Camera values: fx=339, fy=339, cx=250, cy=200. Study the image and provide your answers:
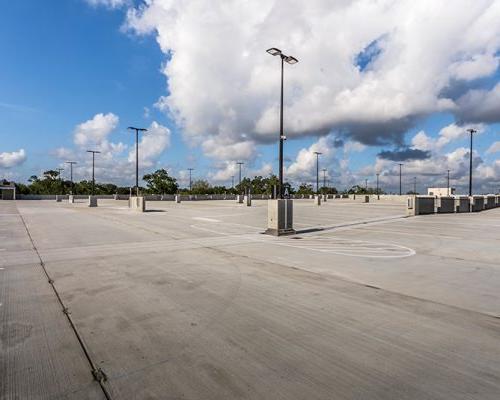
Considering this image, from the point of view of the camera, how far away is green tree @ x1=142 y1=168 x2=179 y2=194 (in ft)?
289

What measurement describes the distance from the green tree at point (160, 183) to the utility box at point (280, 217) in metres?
76.2

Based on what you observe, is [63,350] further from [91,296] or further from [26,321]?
[91,296]

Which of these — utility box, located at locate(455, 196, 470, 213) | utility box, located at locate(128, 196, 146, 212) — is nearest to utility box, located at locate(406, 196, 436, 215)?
utility box, located at locate(455, 196, 470, 213)

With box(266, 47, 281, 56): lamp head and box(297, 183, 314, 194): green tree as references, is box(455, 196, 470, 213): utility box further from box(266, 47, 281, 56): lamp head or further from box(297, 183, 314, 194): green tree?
box(297, 183, 314, 194): green tree

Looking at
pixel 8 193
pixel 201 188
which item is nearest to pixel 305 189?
pixel 201 188

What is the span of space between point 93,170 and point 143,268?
4599 centimetres

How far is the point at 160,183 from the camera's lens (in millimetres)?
87938

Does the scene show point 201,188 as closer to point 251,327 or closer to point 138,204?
point 138,204

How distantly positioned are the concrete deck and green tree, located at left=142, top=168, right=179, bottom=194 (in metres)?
80.4

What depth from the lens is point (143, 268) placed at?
805cm

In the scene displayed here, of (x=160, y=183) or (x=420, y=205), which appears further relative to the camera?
(x=160, y=183)

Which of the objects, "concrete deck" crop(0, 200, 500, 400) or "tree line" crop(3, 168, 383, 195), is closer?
"concrete deck" crop(0, 200, 500, 400)

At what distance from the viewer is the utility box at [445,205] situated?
3030 centimetres

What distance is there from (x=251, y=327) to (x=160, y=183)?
86.7m
